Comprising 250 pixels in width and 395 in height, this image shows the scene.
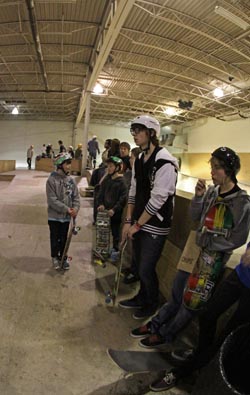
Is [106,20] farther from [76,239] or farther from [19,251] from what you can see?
[19,251]

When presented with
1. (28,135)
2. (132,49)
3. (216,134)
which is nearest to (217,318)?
(132,49)

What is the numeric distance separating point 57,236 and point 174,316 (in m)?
1.87

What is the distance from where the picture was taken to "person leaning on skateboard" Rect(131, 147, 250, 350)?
1.72 m

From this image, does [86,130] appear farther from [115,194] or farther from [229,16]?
[115,194]

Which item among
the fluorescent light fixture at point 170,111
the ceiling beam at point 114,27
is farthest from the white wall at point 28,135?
the ceiling beam at point 114,27

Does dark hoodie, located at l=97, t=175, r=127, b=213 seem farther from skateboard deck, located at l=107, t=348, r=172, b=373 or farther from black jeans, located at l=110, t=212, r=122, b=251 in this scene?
skateboard deck, located at l=107, t=348, r=172, b=373

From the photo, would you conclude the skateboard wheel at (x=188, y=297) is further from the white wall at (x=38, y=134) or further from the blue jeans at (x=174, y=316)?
the white wall at (x=38, y=134)

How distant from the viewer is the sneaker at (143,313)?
8.16 feet

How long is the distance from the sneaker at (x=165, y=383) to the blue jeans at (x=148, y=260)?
2.55 feet

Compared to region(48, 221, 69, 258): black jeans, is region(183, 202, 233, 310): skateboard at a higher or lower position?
higher

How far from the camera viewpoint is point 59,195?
11.1 feet

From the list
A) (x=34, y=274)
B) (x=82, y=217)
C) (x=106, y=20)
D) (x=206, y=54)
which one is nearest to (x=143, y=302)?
(x=34, y=274)

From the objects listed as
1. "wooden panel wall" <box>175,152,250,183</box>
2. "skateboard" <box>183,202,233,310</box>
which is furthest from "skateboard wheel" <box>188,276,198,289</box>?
"wooden panel wall" <box>175,152,250,183</box>

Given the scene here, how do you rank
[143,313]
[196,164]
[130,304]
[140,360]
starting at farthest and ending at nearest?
[196,164]
[130,304]
[143,313]
[140,360]
